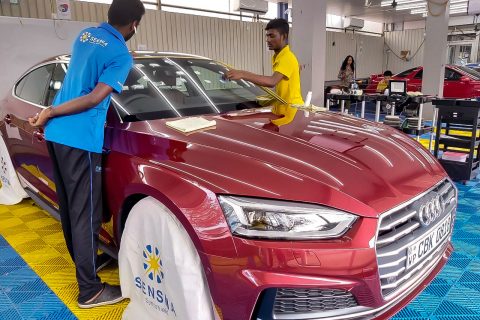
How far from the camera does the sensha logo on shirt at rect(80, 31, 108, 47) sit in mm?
1590

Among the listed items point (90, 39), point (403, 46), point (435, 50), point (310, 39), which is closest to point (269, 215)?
point (90, 39)

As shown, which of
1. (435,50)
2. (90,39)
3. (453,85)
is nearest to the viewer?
(90,39)

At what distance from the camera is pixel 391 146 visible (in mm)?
1688

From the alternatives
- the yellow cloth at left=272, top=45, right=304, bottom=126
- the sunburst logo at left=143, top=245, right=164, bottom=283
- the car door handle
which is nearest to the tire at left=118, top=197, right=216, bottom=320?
the sunburst logo at left=143, top=245, right=164, bottom=283

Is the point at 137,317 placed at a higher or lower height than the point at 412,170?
lower

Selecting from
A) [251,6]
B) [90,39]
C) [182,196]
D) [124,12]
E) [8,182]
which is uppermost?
[251,6]

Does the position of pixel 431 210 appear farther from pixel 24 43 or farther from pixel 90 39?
pixel 24 43

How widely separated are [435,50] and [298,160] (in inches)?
338

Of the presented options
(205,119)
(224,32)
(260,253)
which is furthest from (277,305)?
(224,32)

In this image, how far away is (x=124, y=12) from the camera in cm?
164

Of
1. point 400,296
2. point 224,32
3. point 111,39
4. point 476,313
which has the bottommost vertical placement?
point 476,313

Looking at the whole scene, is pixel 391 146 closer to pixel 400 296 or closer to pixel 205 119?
pixel 400 296

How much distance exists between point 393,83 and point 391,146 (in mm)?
4388

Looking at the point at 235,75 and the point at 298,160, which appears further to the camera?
the point at 235,75
